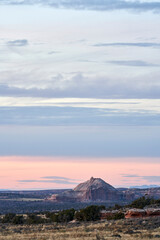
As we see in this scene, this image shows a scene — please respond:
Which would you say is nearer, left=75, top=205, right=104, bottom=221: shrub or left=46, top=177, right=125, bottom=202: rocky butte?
left=75, top=205, right=104, bottom=221: shrub

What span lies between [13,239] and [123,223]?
1593cm

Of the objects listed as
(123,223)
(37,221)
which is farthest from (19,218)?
(123,223)

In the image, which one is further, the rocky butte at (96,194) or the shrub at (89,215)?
the rocky butte at (96,194)

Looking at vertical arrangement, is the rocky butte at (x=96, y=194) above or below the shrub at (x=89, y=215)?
above

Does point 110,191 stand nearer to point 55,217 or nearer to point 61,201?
point 61,201

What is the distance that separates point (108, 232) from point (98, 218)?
21827 millimetres

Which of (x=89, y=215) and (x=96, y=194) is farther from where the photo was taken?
(x=96, y=194)

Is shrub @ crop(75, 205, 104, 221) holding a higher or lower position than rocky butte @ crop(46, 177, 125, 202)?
lower

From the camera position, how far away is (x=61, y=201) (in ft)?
573

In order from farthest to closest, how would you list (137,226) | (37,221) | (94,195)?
(94,195)
(37,221)
(137,226)

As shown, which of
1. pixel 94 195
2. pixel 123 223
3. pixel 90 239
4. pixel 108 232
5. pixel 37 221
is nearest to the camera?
pixel 90 239

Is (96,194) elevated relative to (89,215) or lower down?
elevated

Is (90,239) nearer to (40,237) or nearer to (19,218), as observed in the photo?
(40,237)

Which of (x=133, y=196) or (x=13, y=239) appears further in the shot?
(x=133, y=196)
